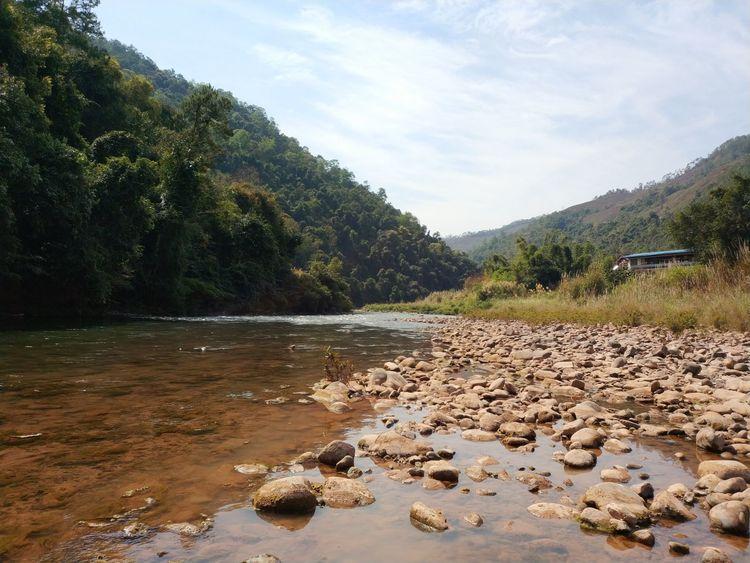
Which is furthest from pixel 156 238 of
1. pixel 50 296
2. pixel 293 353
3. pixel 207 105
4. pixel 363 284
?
pixel 363 284

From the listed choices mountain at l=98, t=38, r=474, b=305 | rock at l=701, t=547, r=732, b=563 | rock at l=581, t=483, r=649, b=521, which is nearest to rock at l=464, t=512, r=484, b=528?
rock at l=581, t=483, r=649, b=521

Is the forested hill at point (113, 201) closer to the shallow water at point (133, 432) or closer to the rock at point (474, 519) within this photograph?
the shallow water at point (133, 432)

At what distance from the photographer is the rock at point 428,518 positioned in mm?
2627

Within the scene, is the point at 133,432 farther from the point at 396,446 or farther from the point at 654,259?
the point at 654,259

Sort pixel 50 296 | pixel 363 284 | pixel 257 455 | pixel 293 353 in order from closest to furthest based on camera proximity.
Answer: pixel 257 455 < pixel 293 353 < pixel 50 296 < pixel 363 284

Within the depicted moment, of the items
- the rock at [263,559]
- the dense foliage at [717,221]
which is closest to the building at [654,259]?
the dense foliage at [717,221]

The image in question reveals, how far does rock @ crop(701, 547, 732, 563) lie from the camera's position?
2221mm

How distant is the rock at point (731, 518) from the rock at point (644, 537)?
0.40 m

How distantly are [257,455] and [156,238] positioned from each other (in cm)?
2598

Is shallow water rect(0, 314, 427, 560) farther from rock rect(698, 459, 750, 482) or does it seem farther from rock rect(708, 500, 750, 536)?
rock rect(698, 459, 750, 482)

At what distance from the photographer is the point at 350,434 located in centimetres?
450

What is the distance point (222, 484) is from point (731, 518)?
9.49 feet

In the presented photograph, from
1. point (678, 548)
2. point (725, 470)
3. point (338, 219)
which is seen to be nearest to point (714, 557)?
point (678, 548)

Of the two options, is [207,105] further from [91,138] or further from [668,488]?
[668,488]
